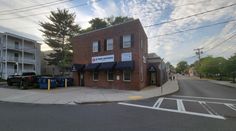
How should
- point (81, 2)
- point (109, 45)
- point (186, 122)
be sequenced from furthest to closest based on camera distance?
point (109, 45) → point (81, 2) → point (186, 122)

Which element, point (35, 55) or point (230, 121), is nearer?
point (230, 121)

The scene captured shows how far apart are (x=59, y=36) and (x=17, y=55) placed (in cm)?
1103

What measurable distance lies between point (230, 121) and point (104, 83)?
15548mm

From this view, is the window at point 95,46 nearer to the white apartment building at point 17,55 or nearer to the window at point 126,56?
the window at point 126,56

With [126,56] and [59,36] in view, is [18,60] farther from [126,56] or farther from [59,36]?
[126,56]

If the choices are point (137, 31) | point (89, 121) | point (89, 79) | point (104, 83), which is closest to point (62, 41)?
point (89, 79)

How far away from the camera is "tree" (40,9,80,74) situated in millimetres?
41688

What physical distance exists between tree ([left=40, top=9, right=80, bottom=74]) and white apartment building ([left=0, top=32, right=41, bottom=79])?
15.0 feet

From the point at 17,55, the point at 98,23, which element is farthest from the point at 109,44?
the point at 17,55

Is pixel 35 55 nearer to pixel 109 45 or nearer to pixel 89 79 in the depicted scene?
pixel 89 79

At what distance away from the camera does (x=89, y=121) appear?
21.5 ft

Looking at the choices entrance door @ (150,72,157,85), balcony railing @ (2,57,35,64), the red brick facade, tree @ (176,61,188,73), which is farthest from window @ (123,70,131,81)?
tree @ (176,61,188,73)

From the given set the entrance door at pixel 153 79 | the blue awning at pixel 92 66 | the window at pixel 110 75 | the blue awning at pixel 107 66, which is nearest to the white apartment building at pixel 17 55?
the blue awning at pixel 92 66

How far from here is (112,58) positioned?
20.1 m
